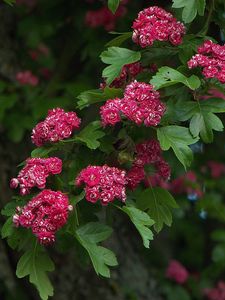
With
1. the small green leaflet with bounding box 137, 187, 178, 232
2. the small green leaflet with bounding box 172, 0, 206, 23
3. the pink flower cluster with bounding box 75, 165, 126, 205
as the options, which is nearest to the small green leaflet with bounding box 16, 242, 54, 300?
the pink flower cluster with bounding box 75, 165, 126, 205

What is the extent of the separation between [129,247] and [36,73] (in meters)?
1.22

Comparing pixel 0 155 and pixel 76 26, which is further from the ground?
pixel 76 26

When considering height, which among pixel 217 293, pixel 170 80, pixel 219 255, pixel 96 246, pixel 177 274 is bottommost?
pixel 217 293

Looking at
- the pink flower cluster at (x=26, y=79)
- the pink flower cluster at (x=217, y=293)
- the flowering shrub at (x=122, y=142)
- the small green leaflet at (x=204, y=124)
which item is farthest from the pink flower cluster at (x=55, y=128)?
the pink flower cluster at (x=217, y=293)

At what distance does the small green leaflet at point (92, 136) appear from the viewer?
2382mm

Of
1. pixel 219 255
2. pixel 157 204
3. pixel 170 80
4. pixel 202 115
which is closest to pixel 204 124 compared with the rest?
pixel 202 115

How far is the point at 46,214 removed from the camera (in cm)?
224

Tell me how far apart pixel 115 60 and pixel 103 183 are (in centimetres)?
45

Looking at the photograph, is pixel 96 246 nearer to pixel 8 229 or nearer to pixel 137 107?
pixel 8 229

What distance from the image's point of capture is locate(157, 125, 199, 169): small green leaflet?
233 cm

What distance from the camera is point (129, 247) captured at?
4152 millimetres

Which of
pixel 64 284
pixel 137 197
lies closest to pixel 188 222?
pixel 64 284

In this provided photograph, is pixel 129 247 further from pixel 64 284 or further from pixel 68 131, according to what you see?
pixel 68 131

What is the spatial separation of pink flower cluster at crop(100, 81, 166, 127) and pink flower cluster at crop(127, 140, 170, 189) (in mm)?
169
